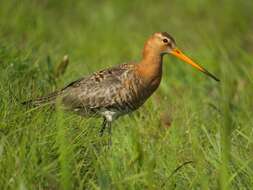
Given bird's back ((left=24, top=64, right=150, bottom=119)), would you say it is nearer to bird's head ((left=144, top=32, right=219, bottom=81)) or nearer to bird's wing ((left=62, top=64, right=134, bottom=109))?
bird's wing ((left=62, top=64, right=134, bottom=109))

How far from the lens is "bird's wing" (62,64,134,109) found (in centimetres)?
717

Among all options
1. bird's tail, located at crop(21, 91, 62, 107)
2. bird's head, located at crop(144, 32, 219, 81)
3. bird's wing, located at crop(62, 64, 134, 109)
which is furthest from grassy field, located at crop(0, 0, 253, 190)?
bird's head, located at crop(144, 32, 219, 81)

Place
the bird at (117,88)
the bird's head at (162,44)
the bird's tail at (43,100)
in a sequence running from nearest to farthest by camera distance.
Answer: the bird's tail at (43,100), the bird at (117,88), the bird's head at (162,44)

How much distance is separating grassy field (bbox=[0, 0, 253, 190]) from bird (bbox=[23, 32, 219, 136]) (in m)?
0.15

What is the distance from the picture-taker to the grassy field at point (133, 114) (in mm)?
5176

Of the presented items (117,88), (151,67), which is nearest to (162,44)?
(151,67)

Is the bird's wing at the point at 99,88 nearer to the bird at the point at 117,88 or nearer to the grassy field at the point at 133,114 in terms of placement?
the bird at the point at 117,88

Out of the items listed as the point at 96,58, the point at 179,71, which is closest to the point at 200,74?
the point at 179,71

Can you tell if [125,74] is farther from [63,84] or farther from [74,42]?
[74,42]

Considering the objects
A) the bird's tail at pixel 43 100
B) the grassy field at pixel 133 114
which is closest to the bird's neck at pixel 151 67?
the grassy field at pixel 133 114

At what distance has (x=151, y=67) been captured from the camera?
24.2ft

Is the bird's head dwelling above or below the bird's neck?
above

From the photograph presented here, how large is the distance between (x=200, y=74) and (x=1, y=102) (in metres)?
4.11

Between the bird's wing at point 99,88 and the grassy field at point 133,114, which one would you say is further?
the bird's wing at point 99,88
